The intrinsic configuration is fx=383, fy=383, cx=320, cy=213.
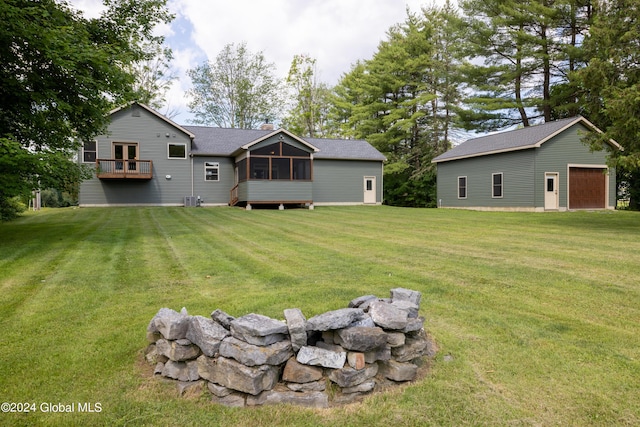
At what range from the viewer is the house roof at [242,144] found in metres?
21.8

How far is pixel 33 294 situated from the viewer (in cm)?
459

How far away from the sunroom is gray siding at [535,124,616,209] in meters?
10.7

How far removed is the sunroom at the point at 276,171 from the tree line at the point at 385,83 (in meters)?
5.99

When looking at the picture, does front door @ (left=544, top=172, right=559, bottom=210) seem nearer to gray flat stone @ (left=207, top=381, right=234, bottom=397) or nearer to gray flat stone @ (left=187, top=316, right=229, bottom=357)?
gray flat stone @ (left=187, top=316, right=229, bottom=357)

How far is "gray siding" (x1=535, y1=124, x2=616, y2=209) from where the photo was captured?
17484 mm

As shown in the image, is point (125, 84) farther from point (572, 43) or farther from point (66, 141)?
point (572, 43)

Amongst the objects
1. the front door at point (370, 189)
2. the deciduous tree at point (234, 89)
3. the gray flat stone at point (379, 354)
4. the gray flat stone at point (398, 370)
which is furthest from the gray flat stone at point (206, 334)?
the deciduous tree at point (234, 89)

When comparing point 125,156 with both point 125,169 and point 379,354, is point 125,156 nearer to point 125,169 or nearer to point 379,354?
point 125,169

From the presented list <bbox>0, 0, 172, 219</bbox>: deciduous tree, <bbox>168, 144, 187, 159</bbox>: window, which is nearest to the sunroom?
<bbox>168, 144, 187, 159</bbox>: window

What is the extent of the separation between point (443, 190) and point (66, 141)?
1951 centimetres

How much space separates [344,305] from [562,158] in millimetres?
18080

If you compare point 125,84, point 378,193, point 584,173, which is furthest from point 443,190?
point 125,84

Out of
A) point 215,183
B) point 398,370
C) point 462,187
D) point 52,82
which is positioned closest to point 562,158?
point 462,187

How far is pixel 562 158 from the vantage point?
703 inches
